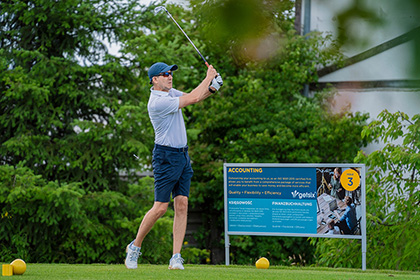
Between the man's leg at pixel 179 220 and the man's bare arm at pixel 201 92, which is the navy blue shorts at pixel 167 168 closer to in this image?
the man's leg at pixel 179 220

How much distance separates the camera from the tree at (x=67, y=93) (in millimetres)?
9344

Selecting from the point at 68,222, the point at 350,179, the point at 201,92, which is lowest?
the point at 68,222

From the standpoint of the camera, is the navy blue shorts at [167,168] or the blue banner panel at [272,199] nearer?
the navy blue shorts at [167,168]

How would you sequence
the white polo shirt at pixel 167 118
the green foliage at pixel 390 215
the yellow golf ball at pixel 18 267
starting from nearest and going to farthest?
the yellow golf ball at pixel 18 267 → the white polo shirt at pixel 167 118 → the green foliage at pixel 390 215

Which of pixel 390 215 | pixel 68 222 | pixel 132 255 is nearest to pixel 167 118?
pixel 132 255

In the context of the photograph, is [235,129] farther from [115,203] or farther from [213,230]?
[115,203]

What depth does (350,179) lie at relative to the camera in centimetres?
593

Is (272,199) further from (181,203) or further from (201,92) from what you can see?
(201,92)

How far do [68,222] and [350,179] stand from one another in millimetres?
4879

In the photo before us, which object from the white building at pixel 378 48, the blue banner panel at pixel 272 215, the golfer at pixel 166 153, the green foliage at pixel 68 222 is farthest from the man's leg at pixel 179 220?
the green foliage at pixel 68 222

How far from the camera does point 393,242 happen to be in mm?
7184

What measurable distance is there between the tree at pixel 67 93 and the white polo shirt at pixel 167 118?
179 inches

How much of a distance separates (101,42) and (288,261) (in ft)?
18.8

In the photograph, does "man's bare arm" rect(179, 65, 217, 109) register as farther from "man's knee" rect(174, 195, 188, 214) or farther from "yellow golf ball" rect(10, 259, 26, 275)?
"yellow golf ball" rect(10, 259, 26, 275)
